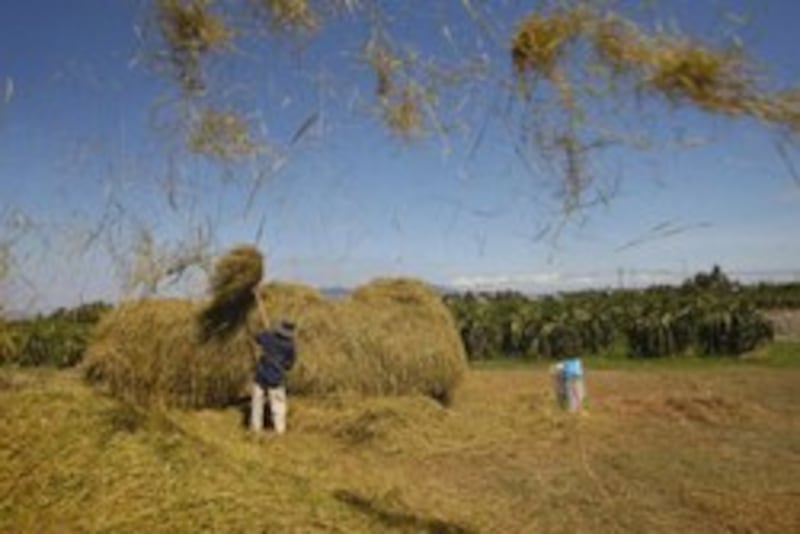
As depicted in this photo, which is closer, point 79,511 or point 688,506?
point 79,511

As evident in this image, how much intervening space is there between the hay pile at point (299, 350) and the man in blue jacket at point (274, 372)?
148cm

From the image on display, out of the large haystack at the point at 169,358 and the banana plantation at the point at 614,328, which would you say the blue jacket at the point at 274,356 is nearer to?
the large haystack at the point at 169,358

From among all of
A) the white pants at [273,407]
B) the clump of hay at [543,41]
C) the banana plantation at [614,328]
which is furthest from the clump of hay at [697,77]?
the banana plantation at [614,328]

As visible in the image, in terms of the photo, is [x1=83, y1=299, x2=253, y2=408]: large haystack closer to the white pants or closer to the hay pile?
the hay pile

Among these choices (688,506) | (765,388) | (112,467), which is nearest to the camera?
(112,467)

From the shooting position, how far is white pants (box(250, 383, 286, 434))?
1132 centimetres

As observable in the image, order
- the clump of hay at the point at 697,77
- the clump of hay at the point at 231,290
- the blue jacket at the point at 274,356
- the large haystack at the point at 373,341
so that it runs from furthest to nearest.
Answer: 1. the large haystack at the point at 373,341
2. the clump of hay at the point at 231,290
3. the blue jacket at the point at 274,356
4. the clump of hay at the point at 697,77

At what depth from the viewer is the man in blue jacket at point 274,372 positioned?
37.4 feet

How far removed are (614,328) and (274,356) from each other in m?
22.9

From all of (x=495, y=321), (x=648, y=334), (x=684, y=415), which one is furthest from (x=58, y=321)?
(x=684, y=415)

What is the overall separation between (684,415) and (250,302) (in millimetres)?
5494

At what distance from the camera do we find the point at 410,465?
9844 mm

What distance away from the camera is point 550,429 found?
11.9 meters

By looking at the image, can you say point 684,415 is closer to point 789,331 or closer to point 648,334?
point 648,334
